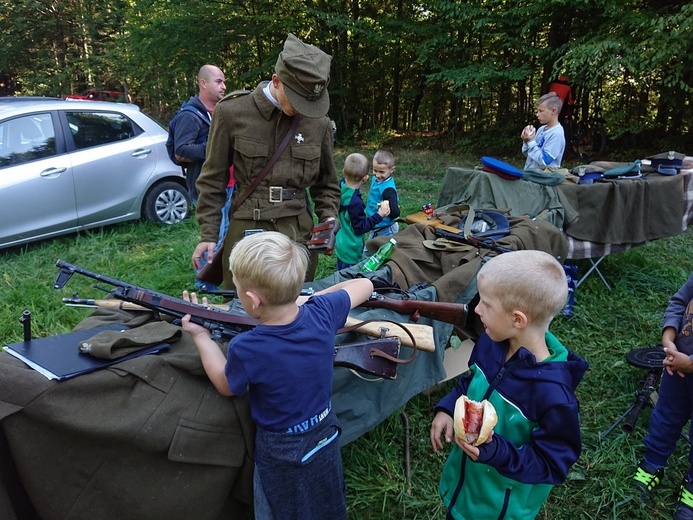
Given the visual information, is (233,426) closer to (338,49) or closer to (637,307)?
(637,307)

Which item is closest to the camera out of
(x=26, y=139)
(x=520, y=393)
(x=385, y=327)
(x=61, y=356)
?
(x=520, y=393)

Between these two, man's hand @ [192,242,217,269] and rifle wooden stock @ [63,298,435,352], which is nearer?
rifle wooden stock @ [63,298,435,352]

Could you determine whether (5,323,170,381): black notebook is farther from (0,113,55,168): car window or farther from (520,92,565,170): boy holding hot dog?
(520,92,565,170): boy holding hot dog

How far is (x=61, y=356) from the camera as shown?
5.57ft

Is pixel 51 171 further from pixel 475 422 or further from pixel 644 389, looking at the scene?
pixel 644 389

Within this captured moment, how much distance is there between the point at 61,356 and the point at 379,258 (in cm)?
172

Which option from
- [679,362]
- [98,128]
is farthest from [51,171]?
[679,362]

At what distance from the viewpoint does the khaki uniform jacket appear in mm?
2754

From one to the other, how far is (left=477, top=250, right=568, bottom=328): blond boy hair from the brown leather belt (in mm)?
1641

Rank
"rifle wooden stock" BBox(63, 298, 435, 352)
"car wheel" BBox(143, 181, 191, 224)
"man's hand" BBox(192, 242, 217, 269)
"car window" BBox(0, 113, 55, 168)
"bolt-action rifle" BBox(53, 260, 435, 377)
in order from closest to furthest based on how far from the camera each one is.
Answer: "bolt-action rifle" BBox(53, 260, 435, 377) → "rifle wooden stock" BBox(63, 298, 435, 352) → "man's hand" BBox(192, 242, 217, 269) → "car window" BBox(0, 113, 55, 168) → "car wheel" BBox(143, 181, 191, 224)

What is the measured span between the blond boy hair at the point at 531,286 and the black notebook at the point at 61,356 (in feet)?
4.06

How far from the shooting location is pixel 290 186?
302 centimetres

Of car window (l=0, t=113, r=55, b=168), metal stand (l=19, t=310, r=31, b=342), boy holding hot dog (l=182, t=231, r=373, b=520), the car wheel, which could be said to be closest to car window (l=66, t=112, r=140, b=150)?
car window (l=0, t=113, r=55, b=168)

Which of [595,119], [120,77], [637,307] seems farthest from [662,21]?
[120,77]
